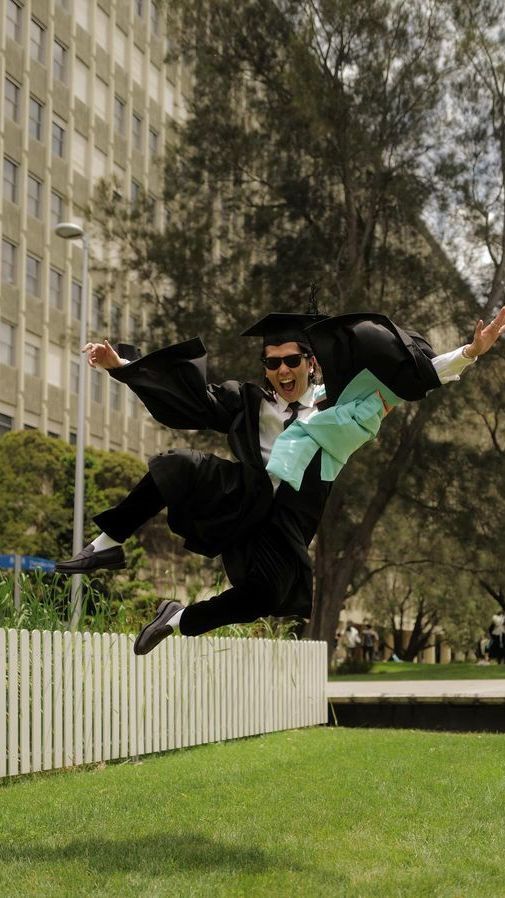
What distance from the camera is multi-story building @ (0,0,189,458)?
41.5 m

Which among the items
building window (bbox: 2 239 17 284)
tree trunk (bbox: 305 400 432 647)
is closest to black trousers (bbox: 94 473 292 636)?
tree trunk (bbox: 305 400 432 647)

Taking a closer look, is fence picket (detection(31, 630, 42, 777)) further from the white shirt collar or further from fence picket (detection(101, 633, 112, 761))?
the white shirt collar

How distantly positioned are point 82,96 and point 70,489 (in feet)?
64.5

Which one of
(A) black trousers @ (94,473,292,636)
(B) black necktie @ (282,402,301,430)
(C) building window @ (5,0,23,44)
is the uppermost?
(C) building window @ (5,0,23,44)

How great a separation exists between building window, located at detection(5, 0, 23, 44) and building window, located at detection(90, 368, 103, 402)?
13277mm

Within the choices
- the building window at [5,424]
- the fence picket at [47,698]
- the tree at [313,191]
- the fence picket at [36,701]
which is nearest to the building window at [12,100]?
the building window at [5,424]

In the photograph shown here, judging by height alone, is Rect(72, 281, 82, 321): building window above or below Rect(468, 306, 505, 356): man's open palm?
above

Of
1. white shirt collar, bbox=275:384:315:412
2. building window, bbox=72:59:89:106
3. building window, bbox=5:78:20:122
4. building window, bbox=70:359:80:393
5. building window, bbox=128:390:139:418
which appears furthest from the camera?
building window, bbox=128:390:139:418

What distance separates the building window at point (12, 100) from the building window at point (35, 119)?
784 mm

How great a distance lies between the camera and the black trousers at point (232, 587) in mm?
5410

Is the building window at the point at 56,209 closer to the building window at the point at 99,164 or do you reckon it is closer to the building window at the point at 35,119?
the building window at the point at 35,119

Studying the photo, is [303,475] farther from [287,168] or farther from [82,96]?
[82,96]

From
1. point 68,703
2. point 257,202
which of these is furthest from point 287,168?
point 68,703

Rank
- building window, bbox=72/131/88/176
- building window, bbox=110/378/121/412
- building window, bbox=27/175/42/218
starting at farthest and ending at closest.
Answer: building window, bbox=110/378/121/412 → building window, bbox=72/131/88/176 → building window, bbox=27/175/42/218
